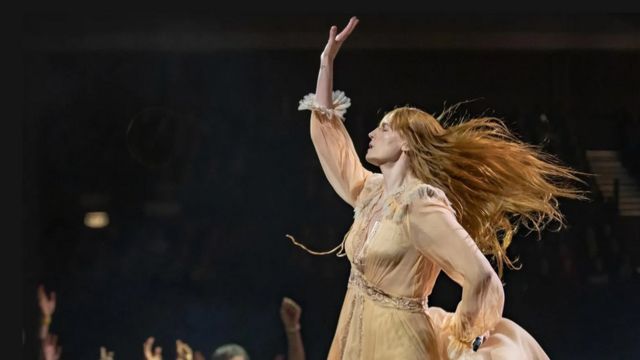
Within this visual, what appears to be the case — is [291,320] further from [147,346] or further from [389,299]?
[389,299]

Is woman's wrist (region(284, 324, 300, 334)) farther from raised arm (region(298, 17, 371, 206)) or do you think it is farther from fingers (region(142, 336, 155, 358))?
raised arm (region(298, 17, 371, 206))

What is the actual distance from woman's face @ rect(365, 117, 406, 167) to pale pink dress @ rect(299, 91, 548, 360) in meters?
0.09

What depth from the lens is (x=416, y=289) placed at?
307cm

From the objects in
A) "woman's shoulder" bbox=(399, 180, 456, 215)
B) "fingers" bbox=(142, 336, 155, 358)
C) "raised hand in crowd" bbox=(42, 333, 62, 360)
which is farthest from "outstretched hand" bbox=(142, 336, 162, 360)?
"woman's shoulder" bbox=(399, 180, 456, 215)

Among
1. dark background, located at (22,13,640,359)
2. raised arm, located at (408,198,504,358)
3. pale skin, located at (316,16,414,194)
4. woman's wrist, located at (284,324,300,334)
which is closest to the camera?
raised arm, located at (408,198,504,358)

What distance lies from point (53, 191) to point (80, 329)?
0.47 m

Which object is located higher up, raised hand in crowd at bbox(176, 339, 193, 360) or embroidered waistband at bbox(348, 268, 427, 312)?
embroidered waistband at bbox(348, 268, 427, 312)

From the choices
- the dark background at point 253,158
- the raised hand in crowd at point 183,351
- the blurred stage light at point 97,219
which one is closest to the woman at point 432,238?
the dark background at point 253,158

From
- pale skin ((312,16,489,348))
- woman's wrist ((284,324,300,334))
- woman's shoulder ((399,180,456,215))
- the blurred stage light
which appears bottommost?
woman's wrist ((284,324,300,334))

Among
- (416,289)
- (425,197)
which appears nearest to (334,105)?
(425,197)

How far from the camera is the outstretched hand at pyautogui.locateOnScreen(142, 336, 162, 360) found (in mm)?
4223

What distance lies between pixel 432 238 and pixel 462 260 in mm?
87

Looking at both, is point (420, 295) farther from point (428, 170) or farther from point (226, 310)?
point (226, 310)

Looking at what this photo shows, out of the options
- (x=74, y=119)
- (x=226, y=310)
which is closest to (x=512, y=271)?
(x=226, y=310)
